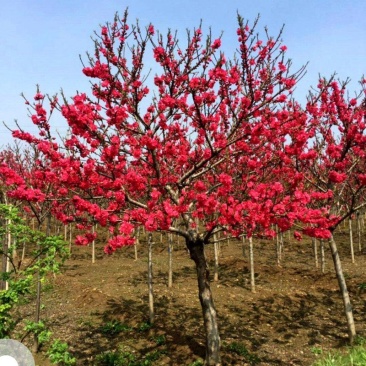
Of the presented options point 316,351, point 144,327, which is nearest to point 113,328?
point 144,327

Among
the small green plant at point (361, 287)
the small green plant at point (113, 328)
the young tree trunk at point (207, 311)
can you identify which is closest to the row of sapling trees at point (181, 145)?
the young tree trunk at point (207, 311)

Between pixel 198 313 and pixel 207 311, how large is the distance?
4.64 meters

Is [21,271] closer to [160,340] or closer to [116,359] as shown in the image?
[116,359]

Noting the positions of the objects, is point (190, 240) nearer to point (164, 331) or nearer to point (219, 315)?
point (164, 331)

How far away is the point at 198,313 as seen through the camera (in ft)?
43.8

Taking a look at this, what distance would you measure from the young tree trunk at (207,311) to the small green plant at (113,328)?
14.2 feet

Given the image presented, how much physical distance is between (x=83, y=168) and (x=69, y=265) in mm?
18086

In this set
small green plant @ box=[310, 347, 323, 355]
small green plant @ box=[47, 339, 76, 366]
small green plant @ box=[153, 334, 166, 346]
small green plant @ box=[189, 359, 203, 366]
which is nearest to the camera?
small green plant @ box=[47, 339, 76, 366]

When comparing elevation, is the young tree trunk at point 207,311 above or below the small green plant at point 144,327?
above

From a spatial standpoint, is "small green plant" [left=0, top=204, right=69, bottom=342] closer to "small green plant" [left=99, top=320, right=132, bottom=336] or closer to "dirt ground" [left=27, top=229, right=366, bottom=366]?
"dirt ground" [left=27, top=229, right=366, bottom=366]

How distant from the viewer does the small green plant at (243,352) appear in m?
9.64

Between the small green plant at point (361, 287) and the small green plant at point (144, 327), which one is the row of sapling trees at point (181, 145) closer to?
the small green plant at point (144, 327)

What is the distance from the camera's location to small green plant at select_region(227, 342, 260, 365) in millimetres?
9641

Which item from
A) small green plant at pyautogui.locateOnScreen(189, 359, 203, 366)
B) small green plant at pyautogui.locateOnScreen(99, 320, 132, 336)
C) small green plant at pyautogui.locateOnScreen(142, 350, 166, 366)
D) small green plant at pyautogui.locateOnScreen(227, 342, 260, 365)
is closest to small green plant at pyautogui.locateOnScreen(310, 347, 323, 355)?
small green plant at pyautogui.locateOnScreen(227, 342, 260, 365)
